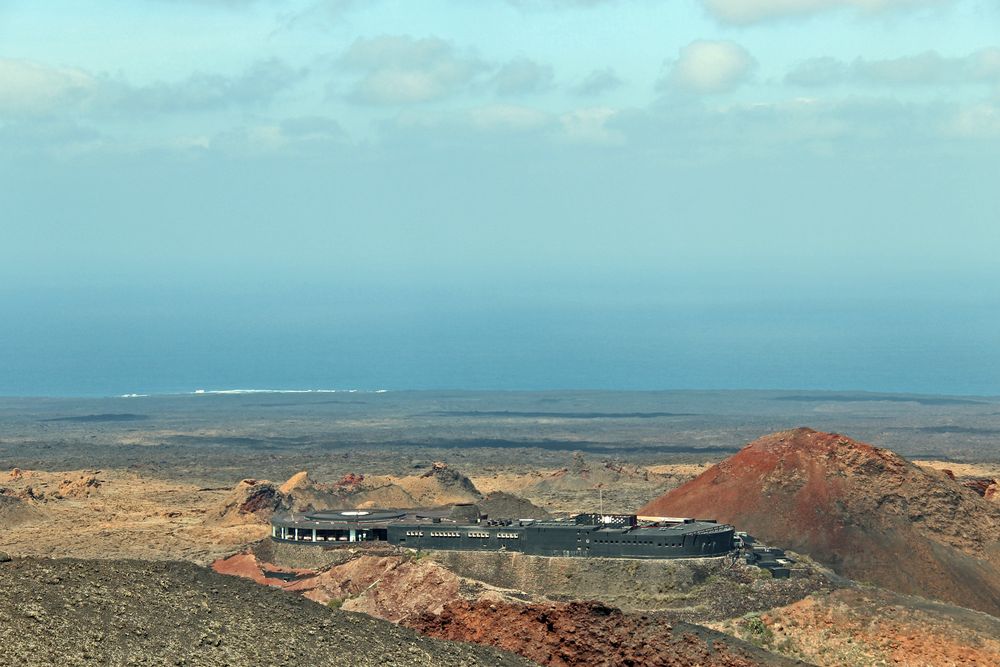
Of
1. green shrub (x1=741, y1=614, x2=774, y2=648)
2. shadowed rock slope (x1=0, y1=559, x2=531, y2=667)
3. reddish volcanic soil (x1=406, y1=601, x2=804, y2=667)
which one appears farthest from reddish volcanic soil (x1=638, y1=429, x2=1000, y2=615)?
shadowed rock slope (x1=0, y1=559, x2=531, y2=667)

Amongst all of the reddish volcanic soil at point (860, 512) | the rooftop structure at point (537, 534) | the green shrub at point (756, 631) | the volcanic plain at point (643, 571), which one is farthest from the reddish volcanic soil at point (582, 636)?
the reddish volcanic soil at point (860, 512)

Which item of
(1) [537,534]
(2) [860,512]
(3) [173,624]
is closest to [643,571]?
(1) [537,534]

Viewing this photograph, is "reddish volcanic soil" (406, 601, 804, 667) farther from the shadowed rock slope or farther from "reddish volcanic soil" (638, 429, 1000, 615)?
"reddish volcanic soil" (638, 429, 1000, 615)

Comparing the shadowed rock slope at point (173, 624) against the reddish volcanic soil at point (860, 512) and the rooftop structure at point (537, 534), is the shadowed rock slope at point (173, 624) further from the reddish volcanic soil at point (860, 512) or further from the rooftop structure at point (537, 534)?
the reddish volcanic soil at point (860, 512)

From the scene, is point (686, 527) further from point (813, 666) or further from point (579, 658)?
point (579, 658)

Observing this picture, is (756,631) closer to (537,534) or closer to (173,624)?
(537,534)

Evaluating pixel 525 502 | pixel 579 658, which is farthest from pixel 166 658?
pixel 525 502
